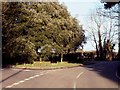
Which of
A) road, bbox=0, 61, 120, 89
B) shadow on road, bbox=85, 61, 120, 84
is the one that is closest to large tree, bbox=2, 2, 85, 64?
shadow on road, bbox=85, 61, 120, 84

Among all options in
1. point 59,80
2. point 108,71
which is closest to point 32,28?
point 108,71

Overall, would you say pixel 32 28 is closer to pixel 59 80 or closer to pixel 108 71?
pixel 108 71

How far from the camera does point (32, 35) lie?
3925 centimetres

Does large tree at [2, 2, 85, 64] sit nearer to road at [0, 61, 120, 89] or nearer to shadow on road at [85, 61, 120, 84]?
shadow on road at [85, 61, 120, 84]

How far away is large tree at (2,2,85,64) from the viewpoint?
37.5 m

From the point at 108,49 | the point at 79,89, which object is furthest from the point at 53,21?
the point at 108,49

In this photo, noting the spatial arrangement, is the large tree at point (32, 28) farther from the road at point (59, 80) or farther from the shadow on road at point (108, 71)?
the road at point (59, 80)

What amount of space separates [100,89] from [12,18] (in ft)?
78.5

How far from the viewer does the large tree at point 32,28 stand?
37537 millimetres

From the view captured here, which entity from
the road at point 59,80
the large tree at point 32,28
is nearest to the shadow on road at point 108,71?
the road at point 59,80

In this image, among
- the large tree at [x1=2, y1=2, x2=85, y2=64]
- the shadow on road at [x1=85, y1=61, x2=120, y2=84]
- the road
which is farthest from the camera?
the large tree at [x1=2, y1=2, x2=85, y2=64]

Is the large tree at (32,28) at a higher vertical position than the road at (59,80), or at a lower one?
higher

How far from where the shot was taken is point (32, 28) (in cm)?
3878

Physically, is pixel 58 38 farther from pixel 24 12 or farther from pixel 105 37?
pixel 105 37
